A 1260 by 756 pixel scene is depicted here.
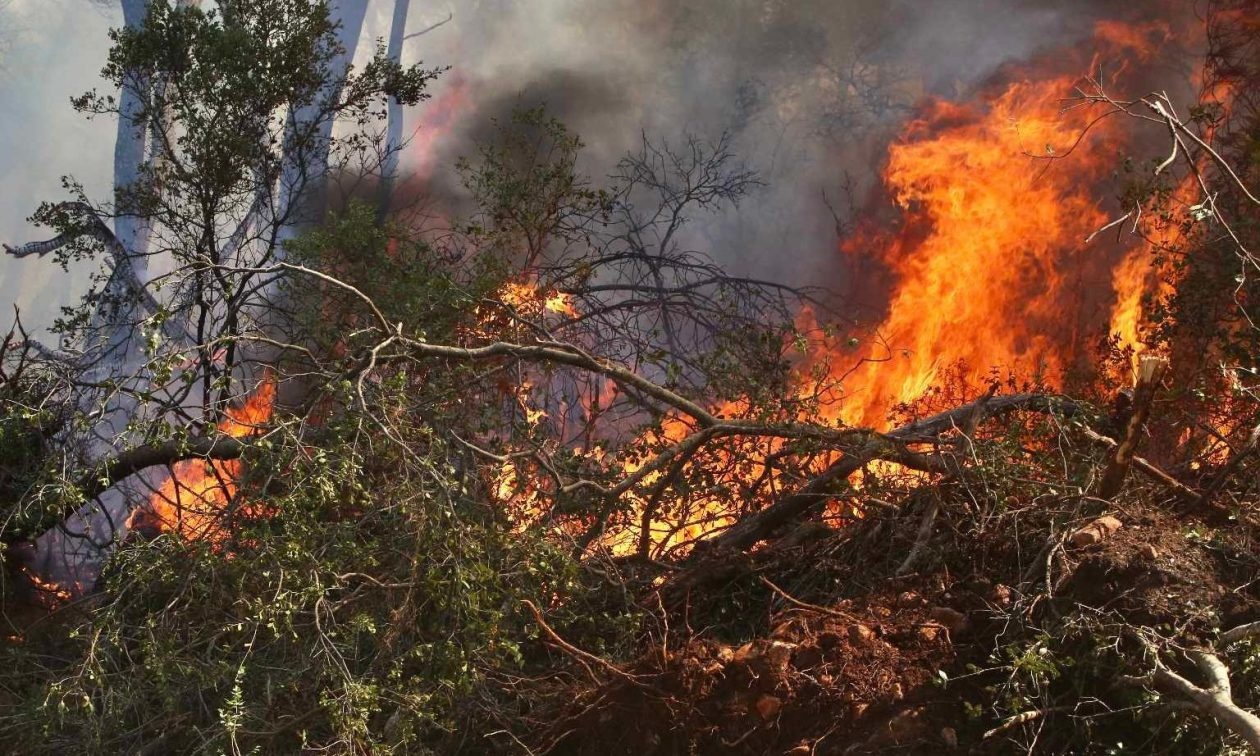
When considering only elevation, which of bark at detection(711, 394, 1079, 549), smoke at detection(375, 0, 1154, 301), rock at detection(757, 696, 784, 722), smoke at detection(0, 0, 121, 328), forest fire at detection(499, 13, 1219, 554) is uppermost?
smoke at detection(0, 0, 121, 328)

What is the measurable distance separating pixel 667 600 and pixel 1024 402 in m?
2.36

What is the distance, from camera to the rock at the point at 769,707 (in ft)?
17.1

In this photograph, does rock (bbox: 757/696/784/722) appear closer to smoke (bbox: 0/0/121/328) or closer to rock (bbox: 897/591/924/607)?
rock (bbox: 897/591/924/607)

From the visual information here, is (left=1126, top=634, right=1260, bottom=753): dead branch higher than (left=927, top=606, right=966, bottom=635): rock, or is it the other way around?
(left=927, top=606, right=966, bottom=635): rock

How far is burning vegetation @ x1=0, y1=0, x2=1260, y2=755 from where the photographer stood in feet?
17.0

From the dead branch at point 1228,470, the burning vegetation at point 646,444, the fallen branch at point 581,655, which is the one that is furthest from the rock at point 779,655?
the dead branch at point 1228,470

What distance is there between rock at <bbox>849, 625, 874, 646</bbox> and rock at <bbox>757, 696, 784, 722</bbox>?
17.0 inches

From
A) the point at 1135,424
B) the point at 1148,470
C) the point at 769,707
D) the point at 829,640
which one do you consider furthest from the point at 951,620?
the point at 1148,470

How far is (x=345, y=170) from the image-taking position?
11016mm

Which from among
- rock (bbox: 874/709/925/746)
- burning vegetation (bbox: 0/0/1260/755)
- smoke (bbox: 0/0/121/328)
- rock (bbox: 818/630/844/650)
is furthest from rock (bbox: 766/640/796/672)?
smoke (bbox: 0/0/121/328)

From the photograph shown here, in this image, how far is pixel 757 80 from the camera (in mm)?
11297

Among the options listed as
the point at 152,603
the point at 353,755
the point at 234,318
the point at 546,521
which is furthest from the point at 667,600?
the point at 234,318

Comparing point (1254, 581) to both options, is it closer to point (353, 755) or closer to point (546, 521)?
point (546, 521)

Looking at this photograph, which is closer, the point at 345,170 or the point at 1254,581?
the point at 1254,581
